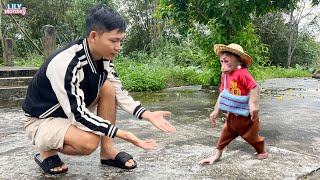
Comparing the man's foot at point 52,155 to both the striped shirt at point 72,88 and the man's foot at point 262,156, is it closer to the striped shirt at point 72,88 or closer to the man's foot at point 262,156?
the striped shirt at point 72,88

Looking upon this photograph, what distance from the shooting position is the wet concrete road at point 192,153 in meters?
2.46

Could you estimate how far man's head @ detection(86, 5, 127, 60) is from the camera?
222cm

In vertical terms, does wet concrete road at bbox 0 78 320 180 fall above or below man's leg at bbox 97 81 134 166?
below

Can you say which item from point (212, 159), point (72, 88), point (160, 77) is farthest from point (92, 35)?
point (160, 77)

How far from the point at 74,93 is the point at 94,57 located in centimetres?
32

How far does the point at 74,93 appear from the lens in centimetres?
219

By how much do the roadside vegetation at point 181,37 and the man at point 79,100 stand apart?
3176mm

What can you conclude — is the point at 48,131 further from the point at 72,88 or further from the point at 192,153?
the point at 192,153

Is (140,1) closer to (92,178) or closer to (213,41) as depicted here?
(213,41)

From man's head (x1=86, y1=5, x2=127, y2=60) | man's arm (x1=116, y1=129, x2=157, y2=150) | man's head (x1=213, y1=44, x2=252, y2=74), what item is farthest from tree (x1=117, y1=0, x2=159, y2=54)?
man's arm (x1=116, y1=129, x2=157, y2=150)

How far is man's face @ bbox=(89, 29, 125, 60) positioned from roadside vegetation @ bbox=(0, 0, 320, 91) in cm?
320

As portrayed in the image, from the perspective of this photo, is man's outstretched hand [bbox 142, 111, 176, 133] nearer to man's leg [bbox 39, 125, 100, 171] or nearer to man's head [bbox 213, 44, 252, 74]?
man's leg [bbox 39, 125, 100, 171]

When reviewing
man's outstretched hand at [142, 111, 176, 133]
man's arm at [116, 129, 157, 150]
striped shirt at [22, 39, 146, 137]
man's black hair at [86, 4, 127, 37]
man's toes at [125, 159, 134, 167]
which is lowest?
man's toes at [125, 159, 134, 167]

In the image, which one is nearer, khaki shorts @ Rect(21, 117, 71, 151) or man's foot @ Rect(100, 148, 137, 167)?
khaki shorts @ Rect(21, 117, 71, 151)
